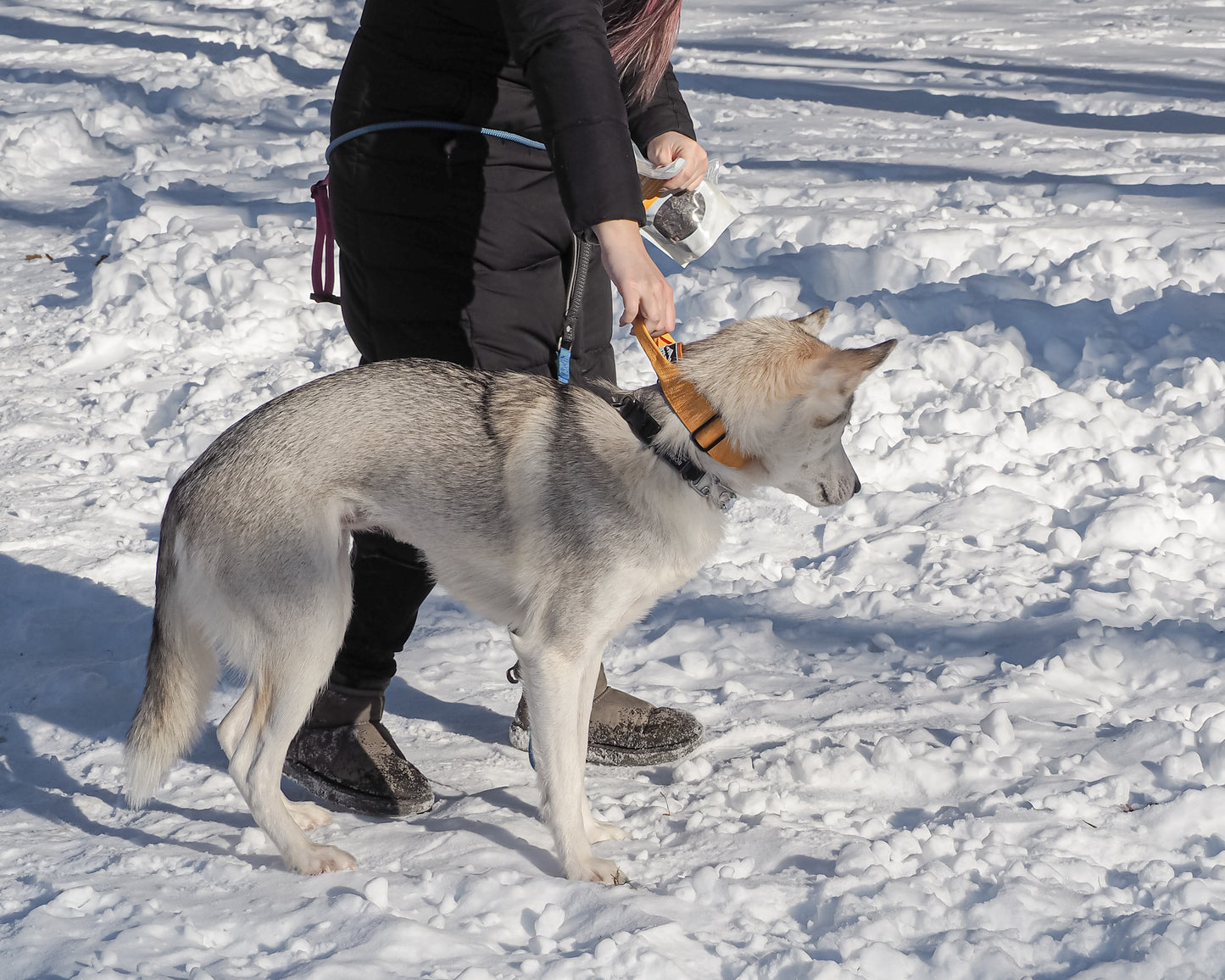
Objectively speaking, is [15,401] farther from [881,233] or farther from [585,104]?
[881,233]

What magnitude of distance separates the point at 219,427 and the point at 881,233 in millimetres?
3806

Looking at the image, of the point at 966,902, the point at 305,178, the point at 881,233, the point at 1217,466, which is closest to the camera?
the point at 966,902

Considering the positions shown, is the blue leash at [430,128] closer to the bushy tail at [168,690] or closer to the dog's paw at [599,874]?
the bushy tail at [168,690]

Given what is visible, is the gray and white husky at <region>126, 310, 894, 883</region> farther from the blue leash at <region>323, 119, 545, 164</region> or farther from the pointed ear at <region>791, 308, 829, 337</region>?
the blue leash at <region>323, 119, 545, 164</region>

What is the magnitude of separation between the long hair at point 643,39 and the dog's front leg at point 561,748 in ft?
4.60

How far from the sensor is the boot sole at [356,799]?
3.05m

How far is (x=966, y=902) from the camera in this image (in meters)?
2.48

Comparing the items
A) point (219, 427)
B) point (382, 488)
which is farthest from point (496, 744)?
point (219, 427)

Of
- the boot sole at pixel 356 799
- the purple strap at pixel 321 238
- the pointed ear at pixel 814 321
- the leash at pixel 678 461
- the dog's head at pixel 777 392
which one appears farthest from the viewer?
the purple strap at pixel 321 238

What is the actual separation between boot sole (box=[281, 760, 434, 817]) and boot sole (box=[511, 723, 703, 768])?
42 cm

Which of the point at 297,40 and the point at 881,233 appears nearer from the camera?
the point at 881,233

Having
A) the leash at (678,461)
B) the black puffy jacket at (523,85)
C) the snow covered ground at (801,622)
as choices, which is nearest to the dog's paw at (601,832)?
the snow covered ground at (801,622)

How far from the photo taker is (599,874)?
2691 mm

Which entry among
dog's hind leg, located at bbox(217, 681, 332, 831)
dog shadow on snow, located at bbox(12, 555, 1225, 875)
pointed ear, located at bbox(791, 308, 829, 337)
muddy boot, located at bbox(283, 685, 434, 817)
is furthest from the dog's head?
dog's hind leg, located at bbox(217, 681, 332, 831)
